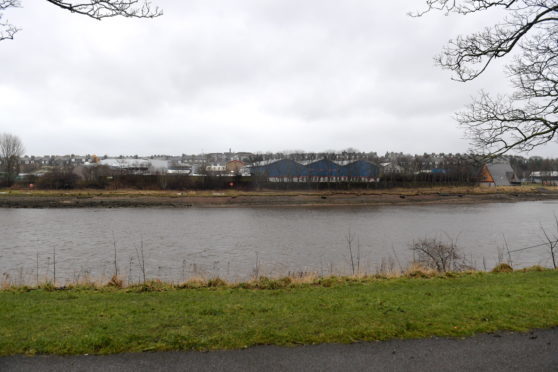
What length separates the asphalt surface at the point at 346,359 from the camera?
13.4ft

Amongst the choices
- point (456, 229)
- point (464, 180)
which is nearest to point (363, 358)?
point (456, 229)

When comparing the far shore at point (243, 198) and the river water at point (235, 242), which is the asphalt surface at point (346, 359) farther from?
the far shore at point (243, 198)

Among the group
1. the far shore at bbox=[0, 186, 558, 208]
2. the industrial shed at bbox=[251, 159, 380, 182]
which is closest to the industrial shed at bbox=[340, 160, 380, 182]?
the industrial shed at bbox=[251, 159, 380, 182]

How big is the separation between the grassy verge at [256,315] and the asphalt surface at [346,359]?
20cm

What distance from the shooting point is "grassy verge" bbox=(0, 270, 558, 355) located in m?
4.75

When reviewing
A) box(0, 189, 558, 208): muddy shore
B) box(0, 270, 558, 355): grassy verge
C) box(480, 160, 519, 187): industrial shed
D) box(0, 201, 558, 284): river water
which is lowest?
box(0, 201, 558, 284): river water

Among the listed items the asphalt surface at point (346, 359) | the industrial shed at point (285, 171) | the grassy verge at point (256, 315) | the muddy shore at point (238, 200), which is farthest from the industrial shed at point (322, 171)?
the asphalt surface at point (346, 359)

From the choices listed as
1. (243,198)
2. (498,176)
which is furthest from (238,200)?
(498,176)

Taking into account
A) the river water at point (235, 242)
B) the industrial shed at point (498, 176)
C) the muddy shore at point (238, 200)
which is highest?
the industrial shed at point (498, 176)

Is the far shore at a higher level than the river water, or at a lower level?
higher

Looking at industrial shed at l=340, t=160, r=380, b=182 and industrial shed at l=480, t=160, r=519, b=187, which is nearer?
industrial shed at l=340, t=160, r=380, b=182

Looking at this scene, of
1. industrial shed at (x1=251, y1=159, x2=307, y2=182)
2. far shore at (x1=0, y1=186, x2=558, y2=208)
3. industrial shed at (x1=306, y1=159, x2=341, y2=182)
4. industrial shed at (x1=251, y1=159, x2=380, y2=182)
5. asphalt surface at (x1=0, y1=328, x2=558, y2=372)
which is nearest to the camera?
asphalt surface at (x1=0, y1=328, x2=558, y2=372)

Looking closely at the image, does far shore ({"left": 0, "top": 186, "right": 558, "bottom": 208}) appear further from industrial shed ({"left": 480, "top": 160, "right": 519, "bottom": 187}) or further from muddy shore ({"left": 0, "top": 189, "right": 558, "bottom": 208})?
industrial shed ({"left": 480, "top": 160, "right": 519, "bottom": 187})

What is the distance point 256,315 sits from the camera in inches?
229
